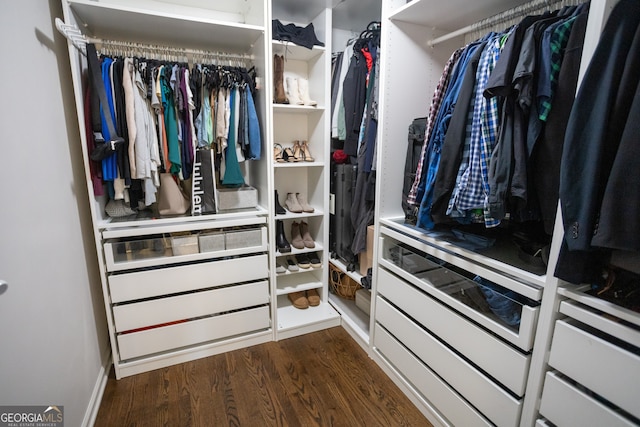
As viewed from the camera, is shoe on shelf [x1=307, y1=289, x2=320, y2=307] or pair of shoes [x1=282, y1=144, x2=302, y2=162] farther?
shoe on shelf [x1=307, y1=289, x2=320, y2=307]

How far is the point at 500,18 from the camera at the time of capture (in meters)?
1.26

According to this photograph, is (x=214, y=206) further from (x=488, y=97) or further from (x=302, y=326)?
(x=488, y=97)

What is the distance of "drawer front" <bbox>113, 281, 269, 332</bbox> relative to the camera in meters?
1.71

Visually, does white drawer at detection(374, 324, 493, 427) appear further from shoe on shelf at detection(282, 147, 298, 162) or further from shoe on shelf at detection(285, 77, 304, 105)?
shoe on shelf at detection(285, 77, 304, 105)

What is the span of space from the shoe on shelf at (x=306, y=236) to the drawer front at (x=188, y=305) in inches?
16.6

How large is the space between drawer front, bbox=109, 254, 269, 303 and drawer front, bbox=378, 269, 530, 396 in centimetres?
84

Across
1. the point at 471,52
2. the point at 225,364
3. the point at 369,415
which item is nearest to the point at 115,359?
the point at 225,364

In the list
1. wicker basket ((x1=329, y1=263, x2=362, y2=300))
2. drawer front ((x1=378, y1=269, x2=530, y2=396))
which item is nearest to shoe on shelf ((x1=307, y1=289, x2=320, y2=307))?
wicker basket ((x1=329, y1=263, x2=362, y2=300))

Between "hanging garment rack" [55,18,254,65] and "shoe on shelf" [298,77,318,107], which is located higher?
"hanging garment rack" [55,18,254,65]

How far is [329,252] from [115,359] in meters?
1.49

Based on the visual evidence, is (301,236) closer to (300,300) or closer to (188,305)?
(300,300)

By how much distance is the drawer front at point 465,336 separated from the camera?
1102mm

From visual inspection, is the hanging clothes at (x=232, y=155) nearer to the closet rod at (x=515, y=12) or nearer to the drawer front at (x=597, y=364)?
the closet rod at (x=515, y=12)

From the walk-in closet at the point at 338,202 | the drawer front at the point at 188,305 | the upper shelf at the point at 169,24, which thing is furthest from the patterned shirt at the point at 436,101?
the drawer front at the point at 188,305
